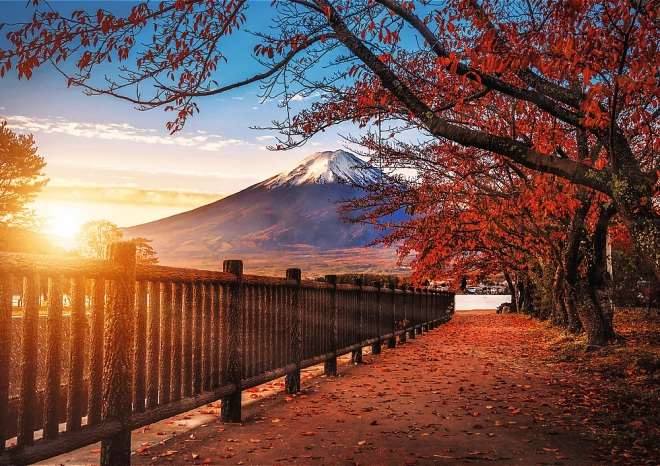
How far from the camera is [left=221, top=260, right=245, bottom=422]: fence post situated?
6.01 metres

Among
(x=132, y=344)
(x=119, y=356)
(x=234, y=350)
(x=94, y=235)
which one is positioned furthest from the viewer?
(x=94, y=235)

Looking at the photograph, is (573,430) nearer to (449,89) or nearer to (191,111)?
(191,111)

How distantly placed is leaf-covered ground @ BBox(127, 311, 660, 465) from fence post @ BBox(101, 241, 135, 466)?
0.45 m

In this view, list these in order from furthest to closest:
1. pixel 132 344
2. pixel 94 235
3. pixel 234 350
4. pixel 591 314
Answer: pixel 94 235 → pixel 591 314 → pixel 234 350 → pixel 132 344

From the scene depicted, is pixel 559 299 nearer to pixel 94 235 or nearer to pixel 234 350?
pixel 234 350

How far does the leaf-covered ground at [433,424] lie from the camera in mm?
4785

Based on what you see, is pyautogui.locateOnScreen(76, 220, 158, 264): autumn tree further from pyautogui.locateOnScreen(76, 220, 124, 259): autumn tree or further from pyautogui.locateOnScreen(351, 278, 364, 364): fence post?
pyautogui.locateOnScreen(351, 278, 364, 364): fence post

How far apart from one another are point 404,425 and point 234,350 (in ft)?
6.28

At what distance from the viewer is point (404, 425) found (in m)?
5.90

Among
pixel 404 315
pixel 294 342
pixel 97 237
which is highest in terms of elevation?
pixel 97 237

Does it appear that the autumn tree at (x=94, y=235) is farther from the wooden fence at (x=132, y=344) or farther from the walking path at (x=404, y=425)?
the wooden fence at (x=132, y=344)

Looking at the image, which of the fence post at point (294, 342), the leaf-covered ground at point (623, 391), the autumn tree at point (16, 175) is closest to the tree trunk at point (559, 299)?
the leaf-covered ground at point (623, 391)

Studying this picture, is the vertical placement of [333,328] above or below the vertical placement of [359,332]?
above

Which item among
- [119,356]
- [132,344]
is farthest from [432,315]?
[119,356]
